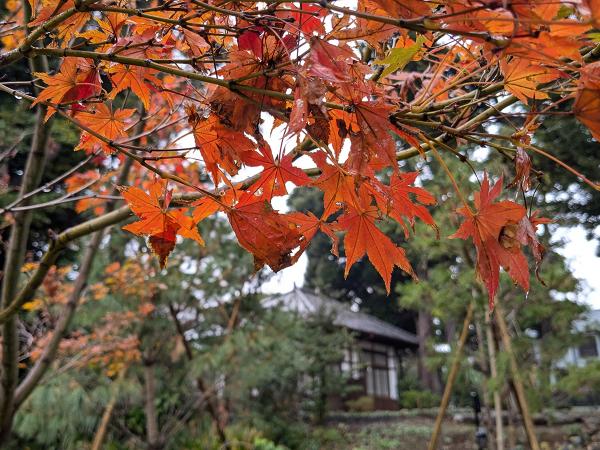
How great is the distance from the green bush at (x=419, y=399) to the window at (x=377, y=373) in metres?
0.64

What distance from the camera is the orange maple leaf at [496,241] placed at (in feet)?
1.39

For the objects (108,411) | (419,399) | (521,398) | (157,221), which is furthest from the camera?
(419,399)

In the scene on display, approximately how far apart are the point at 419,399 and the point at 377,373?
125 cm

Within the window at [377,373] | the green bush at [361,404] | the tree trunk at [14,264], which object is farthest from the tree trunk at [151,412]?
the window at [377,373]

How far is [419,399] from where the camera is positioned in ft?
41.0

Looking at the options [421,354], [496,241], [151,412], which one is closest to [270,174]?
[496,241]

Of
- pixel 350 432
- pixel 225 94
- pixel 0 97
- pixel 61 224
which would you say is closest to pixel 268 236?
pixel 225 94

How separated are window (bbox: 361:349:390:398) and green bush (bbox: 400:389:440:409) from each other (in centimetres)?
64

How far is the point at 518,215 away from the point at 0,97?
535 cm

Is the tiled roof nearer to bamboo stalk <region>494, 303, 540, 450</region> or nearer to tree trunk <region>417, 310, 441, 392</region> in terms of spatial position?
tree trunk <region>417, 310, 441, 392</region>

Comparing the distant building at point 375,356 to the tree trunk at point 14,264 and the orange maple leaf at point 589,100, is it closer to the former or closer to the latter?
the tree trunk at point 14,264

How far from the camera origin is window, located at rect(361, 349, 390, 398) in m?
12.6

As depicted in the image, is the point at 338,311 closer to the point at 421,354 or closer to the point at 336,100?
the point at 421,354

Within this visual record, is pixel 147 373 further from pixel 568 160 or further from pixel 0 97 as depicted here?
pixel 568 160
